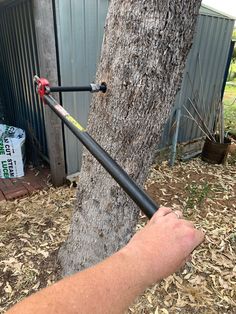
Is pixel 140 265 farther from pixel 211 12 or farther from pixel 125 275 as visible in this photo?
pixel 211 12

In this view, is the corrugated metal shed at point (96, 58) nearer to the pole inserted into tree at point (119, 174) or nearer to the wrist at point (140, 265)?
the pole inserted into tree at point (119, 174)

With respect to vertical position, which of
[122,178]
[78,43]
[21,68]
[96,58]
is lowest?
[122,178]

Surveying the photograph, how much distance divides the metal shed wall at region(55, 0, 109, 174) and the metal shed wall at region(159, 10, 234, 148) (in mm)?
1572

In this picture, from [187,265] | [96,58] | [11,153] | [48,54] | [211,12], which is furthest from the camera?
[211,12]

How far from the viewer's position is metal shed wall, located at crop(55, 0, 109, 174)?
8.48 feet

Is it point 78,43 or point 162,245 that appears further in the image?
point 78,43

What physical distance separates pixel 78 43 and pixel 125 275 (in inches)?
103

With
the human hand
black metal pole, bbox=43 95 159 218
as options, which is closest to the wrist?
the human hand

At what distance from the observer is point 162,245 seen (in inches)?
28.0

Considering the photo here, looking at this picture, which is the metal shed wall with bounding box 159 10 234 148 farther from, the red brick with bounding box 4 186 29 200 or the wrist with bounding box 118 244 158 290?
the wrist with bounding box 118 244 158 290

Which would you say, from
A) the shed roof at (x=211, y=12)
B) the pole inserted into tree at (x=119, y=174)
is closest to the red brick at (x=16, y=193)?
the pole inserted into tree at (x=119, y=174)

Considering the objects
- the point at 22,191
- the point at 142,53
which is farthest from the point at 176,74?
the point at 22,191

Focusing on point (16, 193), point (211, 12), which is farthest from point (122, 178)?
point (211, 12)

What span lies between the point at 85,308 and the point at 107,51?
1215mm
